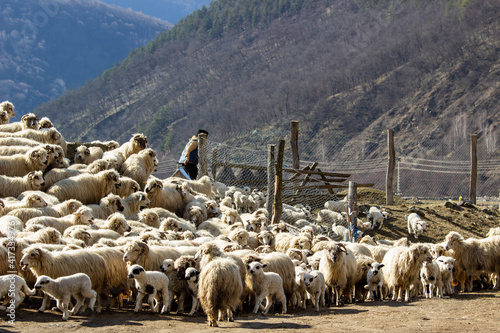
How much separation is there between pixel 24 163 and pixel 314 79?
71376 mm

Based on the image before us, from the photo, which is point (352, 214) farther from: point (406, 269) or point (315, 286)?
point (315, 286)

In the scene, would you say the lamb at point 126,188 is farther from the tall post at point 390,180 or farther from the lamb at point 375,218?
the tall post at point 390,180

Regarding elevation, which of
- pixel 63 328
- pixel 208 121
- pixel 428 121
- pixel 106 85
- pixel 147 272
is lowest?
pixel 63 328

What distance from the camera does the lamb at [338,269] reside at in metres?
10.0

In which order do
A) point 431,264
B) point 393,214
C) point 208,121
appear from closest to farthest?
point 431,264 → point 393,214 → point 208,121

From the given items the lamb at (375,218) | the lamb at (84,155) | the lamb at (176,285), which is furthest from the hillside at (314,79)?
the lamb at (176,285)

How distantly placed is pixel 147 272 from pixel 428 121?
177ft

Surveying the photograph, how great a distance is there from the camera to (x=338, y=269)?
10.1m

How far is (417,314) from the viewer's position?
8.40 m

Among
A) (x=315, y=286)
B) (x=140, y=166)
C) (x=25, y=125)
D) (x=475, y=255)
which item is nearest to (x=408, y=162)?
(x=140, y=166)

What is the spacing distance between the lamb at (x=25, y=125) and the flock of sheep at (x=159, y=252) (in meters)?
0.03

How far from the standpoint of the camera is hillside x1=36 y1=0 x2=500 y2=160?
6094 centimetres

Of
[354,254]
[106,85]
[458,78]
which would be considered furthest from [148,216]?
[106,85]

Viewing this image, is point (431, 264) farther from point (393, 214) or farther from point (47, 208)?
point (393, 214)
